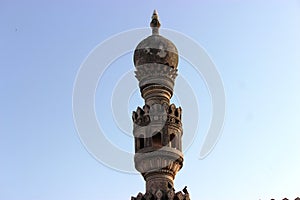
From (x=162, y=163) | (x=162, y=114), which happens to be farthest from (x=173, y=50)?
(x=162, y=163)

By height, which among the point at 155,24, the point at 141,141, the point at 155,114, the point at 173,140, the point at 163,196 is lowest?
the point at 163,196

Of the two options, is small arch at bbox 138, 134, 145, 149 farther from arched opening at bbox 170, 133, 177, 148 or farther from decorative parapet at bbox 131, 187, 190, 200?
decorative parapet at bbox 131, 187, 190, 200

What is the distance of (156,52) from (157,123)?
3.77 m

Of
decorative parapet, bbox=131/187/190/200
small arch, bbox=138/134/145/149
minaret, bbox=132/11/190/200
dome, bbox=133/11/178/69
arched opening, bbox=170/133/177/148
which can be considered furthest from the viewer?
dome, bbox=133/11/178/69

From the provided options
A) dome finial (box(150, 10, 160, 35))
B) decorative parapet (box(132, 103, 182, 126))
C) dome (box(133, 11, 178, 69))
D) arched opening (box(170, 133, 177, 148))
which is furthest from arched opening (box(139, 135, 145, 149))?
dome finial (box(150, 10, 160, 35))

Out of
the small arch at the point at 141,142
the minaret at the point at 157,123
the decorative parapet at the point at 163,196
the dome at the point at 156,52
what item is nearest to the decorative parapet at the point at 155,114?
the minaret at the point at 157,123

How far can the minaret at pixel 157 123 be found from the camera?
86.7 ft

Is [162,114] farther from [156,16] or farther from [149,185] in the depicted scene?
[156,16]

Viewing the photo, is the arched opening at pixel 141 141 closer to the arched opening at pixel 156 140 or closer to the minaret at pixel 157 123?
the minaret at pixel 157 123

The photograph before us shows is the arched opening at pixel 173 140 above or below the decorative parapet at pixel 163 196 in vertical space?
above

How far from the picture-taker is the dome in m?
28.7

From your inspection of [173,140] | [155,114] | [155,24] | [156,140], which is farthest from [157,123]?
[155,24]

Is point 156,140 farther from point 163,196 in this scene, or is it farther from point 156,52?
point 156,52

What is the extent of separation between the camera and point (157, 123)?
1062 inches
